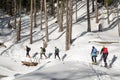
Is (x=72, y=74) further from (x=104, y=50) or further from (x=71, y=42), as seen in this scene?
(x=71, y=42)

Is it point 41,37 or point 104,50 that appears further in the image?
point 41,37

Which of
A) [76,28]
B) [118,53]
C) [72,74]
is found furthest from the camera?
[76,28]

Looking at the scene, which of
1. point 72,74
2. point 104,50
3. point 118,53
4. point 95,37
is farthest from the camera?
point 95,37

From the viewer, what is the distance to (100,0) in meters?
58.6

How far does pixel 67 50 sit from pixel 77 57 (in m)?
3.06

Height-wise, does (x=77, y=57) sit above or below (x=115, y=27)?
below

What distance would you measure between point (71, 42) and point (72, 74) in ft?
72.9

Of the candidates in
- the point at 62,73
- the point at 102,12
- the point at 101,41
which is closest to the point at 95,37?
the point at 101,41

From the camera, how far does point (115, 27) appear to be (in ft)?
142

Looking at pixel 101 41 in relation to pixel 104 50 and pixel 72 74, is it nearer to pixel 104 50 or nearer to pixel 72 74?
pixel 104 50

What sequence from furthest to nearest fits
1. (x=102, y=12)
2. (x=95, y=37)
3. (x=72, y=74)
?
1. (x=102, y=12)
2. (x=95, y=37)
3. (x=72, y=74)

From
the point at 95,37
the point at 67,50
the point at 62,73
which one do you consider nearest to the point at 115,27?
the point at 95,37

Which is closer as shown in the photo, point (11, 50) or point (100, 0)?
point (11, 50)

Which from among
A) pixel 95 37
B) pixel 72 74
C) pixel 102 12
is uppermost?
pixel 102 12
